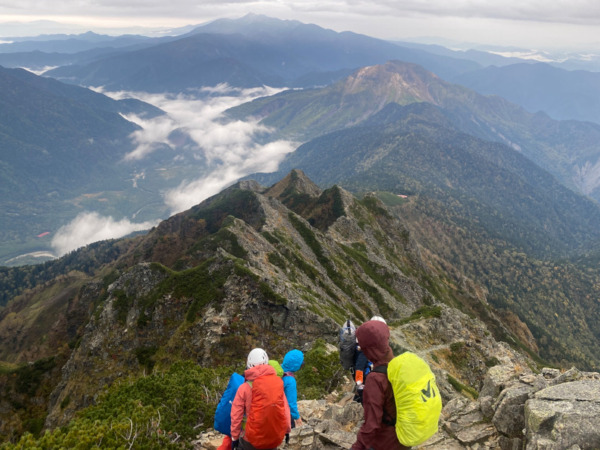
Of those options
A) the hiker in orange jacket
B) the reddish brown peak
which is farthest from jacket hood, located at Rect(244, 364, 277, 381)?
the reddish brown peak

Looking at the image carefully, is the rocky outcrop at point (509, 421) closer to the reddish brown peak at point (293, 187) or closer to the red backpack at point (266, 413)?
the red backpack at point (266, 413)

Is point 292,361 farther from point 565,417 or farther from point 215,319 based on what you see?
point 215,319

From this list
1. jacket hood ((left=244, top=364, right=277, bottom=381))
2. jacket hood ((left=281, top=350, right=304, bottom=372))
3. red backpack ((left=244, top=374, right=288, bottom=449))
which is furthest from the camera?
jacket hood ((left=281, top=350, right=304, bottom=372))

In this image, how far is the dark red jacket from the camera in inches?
462

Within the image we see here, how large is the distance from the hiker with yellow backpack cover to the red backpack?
9.89 feet

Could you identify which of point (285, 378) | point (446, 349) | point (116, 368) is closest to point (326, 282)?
point (446, 349)

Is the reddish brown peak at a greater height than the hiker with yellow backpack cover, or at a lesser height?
lesser

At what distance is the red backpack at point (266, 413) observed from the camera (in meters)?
13.7

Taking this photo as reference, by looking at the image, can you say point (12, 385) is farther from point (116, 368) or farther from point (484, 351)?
point (484, 351)

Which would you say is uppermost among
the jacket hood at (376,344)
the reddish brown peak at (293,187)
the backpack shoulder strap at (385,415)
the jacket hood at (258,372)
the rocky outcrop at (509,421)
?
the jacket hood at (376,344)

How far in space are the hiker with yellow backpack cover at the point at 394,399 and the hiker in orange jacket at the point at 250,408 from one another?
300 cm

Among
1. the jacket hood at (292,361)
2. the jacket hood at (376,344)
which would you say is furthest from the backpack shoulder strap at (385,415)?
the jacket hood at (292,361)

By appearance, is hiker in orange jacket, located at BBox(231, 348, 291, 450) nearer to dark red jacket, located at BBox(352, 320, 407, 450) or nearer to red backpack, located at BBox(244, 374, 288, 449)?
red backpack, located at BBox(244, 374, 288, 449)

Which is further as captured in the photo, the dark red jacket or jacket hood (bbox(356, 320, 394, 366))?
jacket hood (bbox(356, 320, 394, 366))
